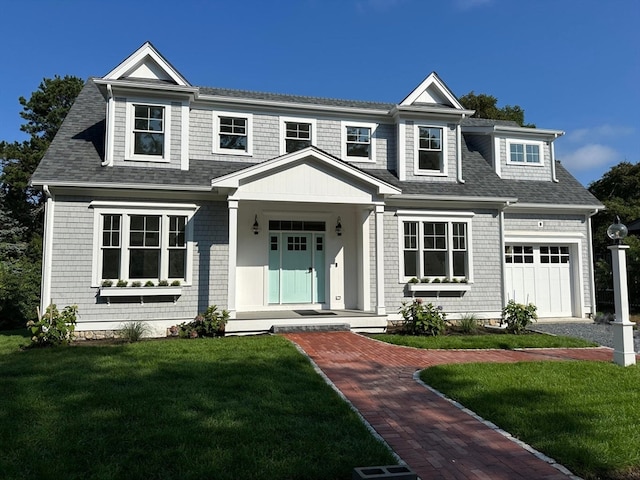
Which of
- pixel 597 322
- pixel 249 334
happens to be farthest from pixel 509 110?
pixel 249 334

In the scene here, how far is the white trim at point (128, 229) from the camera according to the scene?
10531 mm

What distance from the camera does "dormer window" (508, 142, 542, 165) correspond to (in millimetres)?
15055

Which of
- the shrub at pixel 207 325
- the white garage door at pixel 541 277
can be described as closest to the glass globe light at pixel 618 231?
the white garage door at pixel 541 277

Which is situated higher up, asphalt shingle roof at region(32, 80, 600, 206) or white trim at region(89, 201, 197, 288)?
asphalt shingle roof at region(32, 80, 600, 206)

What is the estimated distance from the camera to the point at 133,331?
9.94 metres

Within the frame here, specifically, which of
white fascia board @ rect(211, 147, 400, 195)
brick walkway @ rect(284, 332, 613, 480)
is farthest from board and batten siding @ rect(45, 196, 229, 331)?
brick walkway @ rect(284, 332, 613, 480)

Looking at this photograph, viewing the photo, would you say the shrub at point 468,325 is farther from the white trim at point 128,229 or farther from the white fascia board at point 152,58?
the white fascia board at point 152,58

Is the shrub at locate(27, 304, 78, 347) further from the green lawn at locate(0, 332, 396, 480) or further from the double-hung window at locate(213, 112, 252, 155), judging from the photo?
the double-hung window at locate(213, 112, 252, 155)

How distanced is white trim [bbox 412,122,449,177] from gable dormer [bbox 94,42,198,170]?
21.1 feet

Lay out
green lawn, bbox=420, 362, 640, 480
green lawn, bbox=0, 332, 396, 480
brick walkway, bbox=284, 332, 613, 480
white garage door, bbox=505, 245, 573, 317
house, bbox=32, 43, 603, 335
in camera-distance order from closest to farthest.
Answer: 1. green lawn, bbox=0, 332, 396, 480
2. brick walkway, bbox=284, 332, 613, 480
3. green lawn, bbox=420, 362, 640, 480
4. house, bbox=32, 43, 603, 335
5. white garage door, bbox=505, 245, 573, 317

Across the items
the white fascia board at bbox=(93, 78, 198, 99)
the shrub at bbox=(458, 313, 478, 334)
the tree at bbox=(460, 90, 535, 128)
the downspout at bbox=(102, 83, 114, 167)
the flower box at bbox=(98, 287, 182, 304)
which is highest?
the tree at bbox=(460, 90, 535, 128)

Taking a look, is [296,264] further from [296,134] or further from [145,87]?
[145,87]

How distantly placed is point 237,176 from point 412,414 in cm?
700

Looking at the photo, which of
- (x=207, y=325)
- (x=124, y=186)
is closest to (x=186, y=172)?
(x=124, y=186)
